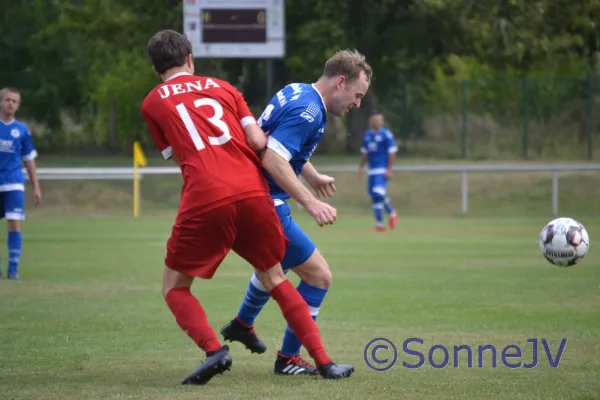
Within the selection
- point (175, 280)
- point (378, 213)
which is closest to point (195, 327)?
point (175, 280)

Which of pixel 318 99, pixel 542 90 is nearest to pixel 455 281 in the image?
pixel 318 99

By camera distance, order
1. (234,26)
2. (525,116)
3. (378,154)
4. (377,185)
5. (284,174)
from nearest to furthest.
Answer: (284,174)
(377,185)
(378,154)
(234,26)
(525,116)

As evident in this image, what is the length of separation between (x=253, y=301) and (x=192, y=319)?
77 cm

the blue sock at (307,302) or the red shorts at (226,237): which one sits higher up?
the red shorts at (226,237)

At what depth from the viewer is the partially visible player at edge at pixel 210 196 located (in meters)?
6.50

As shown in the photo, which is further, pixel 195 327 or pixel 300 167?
pixel 300 167

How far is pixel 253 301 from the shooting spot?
738 centimetres

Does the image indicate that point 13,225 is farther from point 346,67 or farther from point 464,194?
point 464,194

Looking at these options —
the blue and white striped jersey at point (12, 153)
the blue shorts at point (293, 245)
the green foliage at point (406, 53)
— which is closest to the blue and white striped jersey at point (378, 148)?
the blue and white striped jersey at point (12, 153)

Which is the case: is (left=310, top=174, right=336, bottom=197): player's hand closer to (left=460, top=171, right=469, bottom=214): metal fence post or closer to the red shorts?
the red shorts

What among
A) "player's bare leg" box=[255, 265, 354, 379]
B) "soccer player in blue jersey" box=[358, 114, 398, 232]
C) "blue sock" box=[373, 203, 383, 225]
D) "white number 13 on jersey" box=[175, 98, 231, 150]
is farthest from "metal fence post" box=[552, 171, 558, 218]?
"white number 13 on jersey" box=[175, 98, 231, 150]

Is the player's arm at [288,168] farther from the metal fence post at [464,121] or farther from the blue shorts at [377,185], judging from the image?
the metal fence post at [464,121]

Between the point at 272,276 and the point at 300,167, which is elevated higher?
the point at 300,167

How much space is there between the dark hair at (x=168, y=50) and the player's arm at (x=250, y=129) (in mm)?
381
